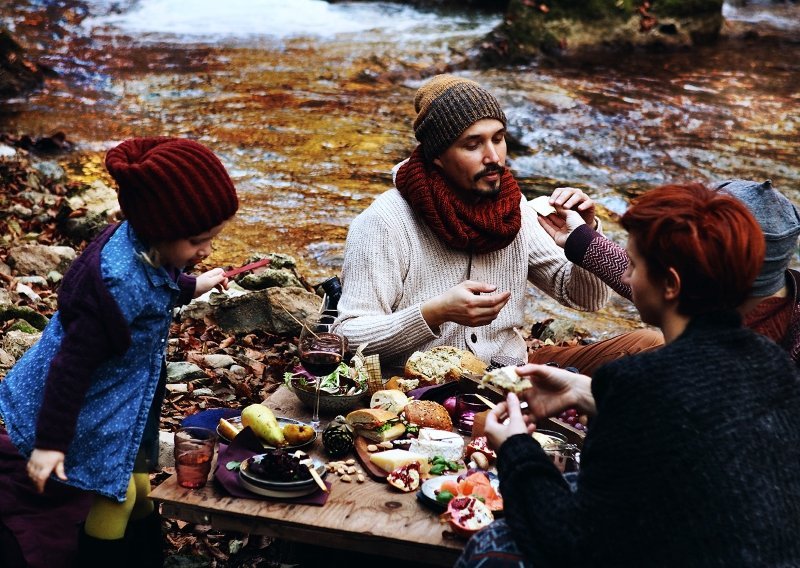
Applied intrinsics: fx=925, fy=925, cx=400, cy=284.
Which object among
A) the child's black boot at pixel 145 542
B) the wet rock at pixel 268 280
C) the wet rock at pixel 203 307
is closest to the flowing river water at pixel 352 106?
the wet rock at pixel 268 280

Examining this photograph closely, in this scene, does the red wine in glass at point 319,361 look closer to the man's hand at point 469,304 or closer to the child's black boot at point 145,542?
the man's hand at point 469,304

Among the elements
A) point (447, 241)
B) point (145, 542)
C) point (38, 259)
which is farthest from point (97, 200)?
point (145, 542)

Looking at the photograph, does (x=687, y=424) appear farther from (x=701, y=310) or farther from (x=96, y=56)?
(x=96, y=56)

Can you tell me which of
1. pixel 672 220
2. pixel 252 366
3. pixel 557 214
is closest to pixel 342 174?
pixel 252 366

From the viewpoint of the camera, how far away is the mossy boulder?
1464 cm

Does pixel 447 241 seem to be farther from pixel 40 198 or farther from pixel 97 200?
pixel 40 198

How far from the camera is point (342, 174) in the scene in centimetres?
976

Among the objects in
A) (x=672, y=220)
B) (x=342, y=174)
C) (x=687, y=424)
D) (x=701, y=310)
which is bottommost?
(x=342, y=174)

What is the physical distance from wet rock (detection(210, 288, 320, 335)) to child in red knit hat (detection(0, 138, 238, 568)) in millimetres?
2696

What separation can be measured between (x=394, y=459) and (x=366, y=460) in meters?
0.14

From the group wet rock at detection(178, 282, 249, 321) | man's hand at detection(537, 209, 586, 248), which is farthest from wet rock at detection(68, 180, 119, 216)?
man's hand at detection(537, 209, 586, 248)

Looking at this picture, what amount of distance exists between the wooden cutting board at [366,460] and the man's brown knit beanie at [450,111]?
1.51m

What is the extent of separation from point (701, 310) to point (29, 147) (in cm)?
915

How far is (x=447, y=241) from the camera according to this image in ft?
14.2
